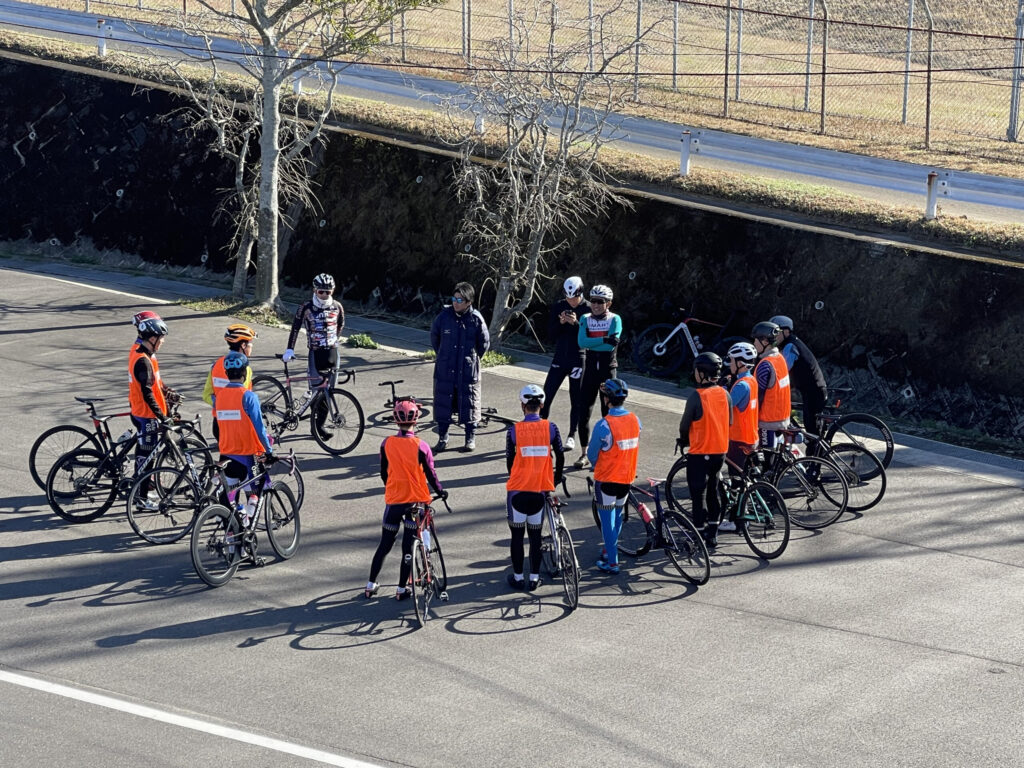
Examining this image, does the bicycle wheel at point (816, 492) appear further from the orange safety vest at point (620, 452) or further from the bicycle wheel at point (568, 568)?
the bicycle wheel at point (568, 568)

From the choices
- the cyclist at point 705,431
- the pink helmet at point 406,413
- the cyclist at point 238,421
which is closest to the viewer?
the pink helmet at point 406,413

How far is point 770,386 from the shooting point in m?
12.6

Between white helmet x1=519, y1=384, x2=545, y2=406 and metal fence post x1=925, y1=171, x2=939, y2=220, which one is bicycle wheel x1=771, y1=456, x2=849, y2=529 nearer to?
white helmet x1=519, y1=384, x2=545, y2=406

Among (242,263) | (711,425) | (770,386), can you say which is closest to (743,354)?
(770,386)

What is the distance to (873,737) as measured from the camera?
8.24m

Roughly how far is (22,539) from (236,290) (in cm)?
1110

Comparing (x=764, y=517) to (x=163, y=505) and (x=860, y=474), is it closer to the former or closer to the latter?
(x=860, y=474)

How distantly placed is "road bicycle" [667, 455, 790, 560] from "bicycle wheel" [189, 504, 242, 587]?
13.2 ft

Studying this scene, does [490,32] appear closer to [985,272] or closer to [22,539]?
[985,272]

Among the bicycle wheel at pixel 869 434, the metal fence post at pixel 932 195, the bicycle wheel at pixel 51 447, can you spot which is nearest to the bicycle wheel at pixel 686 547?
the bicycle wheel at pixel 869 434

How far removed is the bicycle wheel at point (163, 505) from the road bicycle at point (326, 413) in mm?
2377

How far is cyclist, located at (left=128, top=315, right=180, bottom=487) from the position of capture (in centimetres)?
1167

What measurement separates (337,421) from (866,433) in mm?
6528

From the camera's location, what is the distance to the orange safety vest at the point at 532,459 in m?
10.2
